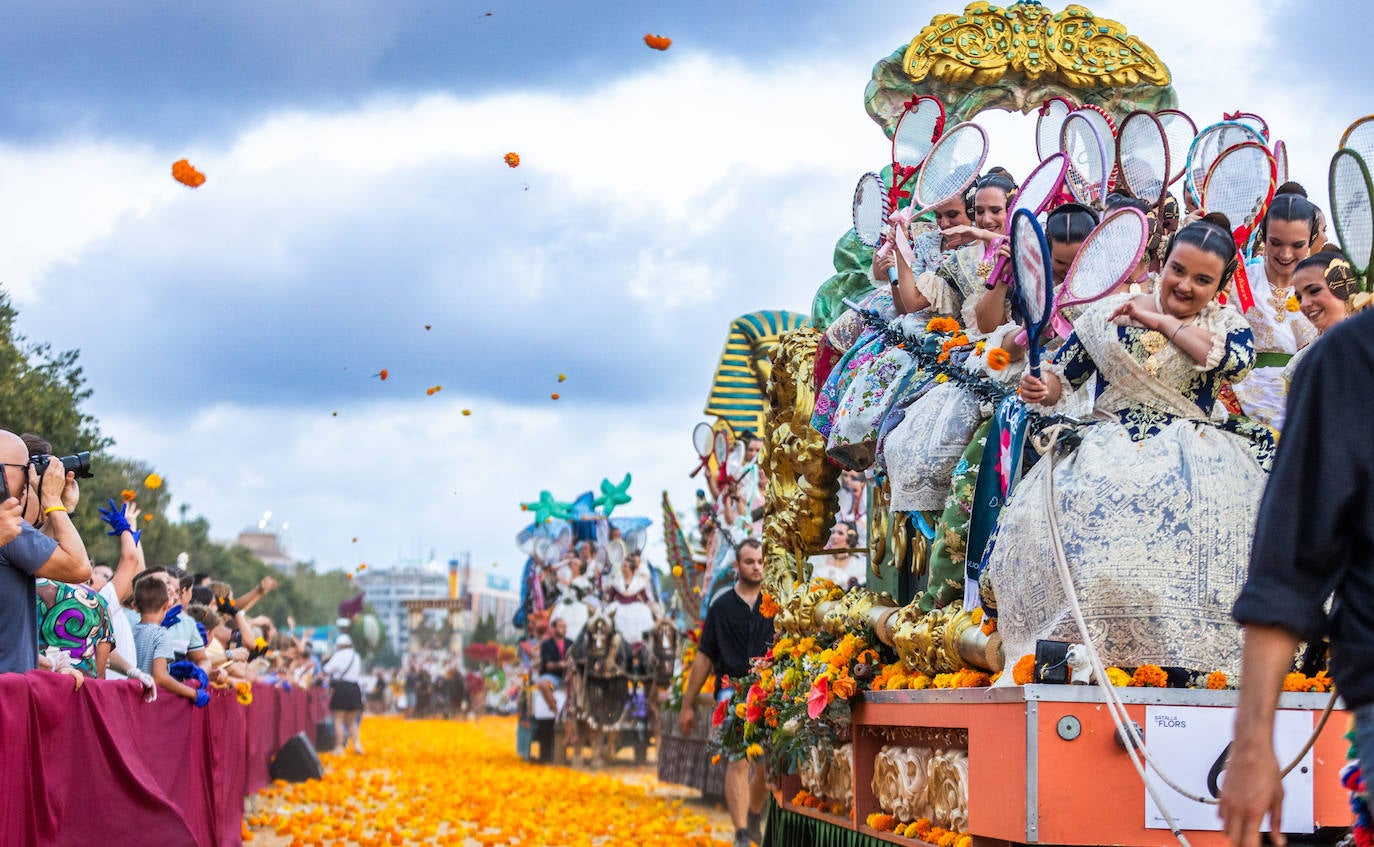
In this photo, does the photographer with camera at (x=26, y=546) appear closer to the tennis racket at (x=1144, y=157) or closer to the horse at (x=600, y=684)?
the tennis racket at (x=1144, y=157)

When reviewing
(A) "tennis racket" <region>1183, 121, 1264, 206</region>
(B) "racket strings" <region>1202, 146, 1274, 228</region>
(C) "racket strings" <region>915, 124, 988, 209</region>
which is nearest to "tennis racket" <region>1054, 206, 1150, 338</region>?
(B) "racket strings" <region>1202, 146, 1274, 228</region>

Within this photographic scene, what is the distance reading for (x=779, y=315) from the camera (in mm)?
19547

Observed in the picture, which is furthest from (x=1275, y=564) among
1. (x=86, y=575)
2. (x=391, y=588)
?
(x=391, y=588)

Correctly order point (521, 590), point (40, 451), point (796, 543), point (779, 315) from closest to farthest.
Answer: point (40, 451), point (796, 543), point (779, 315), point (521, 590)

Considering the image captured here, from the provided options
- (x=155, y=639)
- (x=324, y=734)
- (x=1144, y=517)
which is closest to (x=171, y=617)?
(x=155, y=639)

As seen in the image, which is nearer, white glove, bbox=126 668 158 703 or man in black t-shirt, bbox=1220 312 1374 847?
man in black t-shirt, bbox=1220 312 1374 847

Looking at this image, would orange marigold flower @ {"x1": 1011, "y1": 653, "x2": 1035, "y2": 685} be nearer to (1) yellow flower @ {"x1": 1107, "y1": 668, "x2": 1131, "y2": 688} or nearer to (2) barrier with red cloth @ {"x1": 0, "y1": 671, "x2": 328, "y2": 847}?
(1) yellow flower @ {"x1": 1107, "y1": 668, "x2": 1131, "y2": 688}

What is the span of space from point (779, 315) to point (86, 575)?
46.7ft

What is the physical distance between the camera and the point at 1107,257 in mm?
5102

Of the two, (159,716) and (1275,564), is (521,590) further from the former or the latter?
(1275,564)

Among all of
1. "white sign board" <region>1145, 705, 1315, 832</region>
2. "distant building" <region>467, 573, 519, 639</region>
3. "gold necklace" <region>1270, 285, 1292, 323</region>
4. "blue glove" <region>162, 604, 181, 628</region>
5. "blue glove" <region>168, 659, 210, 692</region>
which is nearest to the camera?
"white sign board" <region>1145, 705, 1315, 832</region>

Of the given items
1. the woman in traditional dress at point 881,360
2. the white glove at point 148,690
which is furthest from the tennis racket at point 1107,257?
the white glove at point 148,690

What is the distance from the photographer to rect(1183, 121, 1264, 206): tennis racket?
6523 millimetres

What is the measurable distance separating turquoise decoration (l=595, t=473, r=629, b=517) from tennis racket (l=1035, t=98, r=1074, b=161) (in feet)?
64.0
